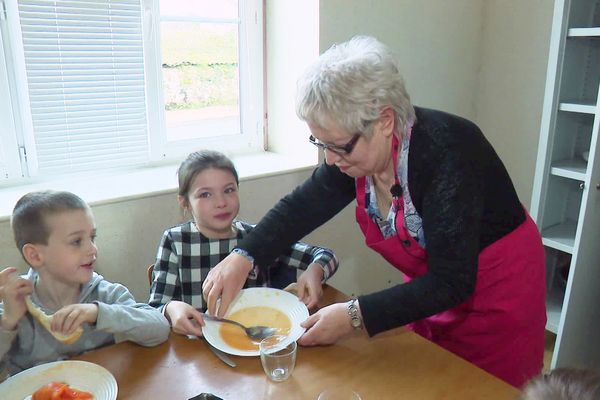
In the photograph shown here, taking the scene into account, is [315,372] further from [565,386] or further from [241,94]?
[241,94]

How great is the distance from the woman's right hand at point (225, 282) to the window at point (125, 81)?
3.19 feet

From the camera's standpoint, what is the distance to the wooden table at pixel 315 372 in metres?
1.01

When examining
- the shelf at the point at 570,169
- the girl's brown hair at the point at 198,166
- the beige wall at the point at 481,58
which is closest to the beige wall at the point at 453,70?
the beige wall at the point at 481,58

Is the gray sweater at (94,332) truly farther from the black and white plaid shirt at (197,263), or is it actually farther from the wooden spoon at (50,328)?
the black and white plaid shirt at (197,263)

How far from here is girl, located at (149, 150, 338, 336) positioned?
1.53 metres

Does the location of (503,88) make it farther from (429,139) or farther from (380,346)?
(380,346)

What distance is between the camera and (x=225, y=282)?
1323mm


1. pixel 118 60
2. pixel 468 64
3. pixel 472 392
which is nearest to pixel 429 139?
pixel 472 392

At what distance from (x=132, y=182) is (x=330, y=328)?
3.83 ft

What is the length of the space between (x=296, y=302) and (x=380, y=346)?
0.87 feet

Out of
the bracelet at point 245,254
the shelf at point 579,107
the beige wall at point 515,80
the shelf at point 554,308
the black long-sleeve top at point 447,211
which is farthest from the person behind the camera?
the beige wall at point 515,80

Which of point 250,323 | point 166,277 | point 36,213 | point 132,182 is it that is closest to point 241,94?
point 132,182

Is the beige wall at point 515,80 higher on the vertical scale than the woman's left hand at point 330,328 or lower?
higher

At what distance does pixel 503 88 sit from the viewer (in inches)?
105
